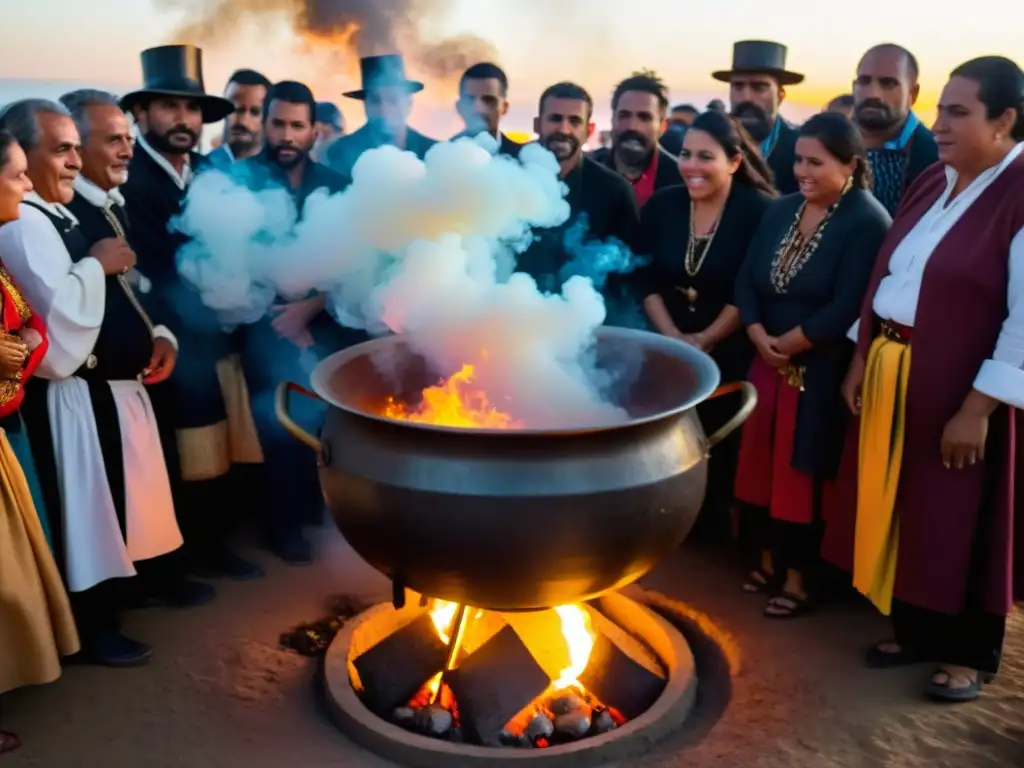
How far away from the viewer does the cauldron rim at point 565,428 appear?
223 centimetres

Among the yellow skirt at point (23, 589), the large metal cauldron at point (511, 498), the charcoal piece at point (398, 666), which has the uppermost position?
the large metal cauldron at point (511, 498)

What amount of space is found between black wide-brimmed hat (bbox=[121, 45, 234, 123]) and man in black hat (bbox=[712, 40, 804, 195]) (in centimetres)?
302

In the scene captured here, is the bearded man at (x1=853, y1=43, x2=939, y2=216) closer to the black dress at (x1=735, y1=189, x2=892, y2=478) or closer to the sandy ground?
the black dress at (x1=735, y1=189, x2=892, y2=478)

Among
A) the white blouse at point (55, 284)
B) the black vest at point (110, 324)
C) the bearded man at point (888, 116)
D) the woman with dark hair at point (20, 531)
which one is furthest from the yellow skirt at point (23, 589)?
the bearded man at point (888, 116)

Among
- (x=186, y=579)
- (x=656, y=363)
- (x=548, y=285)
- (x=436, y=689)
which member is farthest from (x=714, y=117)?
(x=186, y=579)

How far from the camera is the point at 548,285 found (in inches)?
164

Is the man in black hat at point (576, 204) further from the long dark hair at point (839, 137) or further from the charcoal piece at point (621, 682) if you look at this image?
the charcoal piece at point (621, 682)

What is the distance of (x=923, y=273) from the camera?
2.93 m

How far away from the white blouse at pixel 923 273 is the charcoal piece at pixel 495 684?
1636mm

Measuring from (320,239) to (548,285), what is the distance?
1.17 meters

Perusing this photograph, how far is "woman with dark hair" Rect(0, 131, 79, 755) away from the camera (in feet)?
9.03

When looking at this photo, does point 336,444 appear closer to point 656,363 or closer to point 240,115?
point 656,363

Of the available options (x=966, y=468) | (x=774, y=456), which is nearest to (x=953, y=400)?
(x=966, y=468)

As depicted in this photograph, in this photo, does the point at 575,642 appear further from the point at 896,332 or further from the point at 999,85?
the point at 999,85
